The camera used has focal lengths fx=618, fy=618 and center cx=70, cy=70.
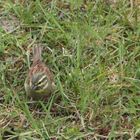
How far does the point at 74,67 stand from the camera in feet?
18.1

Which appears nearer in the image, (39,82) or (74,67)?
(39,82)

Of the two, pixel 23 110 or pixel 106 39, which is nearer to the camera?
pixel 23 110

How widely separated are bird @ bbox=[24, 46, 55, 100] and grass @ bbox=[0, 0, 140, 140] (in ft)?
0.28

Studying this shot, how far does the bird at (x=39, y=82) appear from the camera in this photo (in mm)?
5012

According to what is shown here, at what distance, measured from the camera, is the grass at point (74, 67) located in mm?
5082

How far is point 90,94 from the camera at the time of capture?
518 centimetres

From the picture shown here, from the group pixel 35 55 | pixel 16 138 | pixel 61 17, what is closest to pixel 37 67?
pixel 35 55

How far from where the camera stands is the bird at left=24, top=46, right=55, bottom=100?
5.01 meters

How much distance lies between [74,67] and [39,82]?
23.5 inches

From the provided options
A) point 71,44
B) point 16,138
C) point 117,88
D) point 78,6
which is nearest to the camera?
point 16,138

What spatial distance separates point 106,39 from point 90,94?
0.89 meters

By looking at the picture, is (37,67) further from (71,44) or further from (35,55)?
(71,44)

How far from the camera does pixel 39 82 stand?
5023mm

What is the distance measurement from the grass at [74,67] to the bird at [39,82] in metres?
0.08
